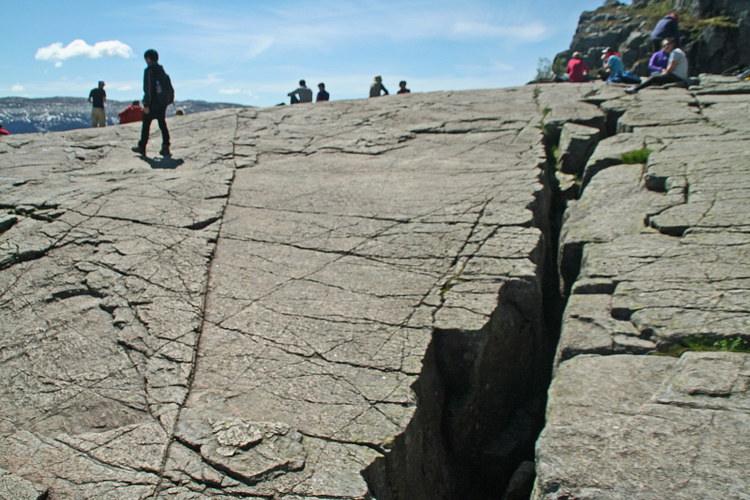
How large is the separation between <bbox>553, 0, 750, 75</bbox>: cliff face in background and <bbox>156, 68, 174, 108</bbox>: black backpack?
1274 inches

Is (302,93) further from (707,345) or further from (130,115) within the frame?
(707,345)

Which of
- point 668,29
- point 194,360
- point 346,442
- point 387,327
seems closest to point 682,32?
point 668,29

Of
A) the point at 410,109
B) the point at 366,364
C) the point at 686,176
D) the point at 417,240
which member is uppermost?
the point at 410,109

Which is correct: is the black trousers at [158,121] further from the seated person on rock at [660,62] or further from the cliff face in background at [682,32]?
the cliff face in background at [682,32]

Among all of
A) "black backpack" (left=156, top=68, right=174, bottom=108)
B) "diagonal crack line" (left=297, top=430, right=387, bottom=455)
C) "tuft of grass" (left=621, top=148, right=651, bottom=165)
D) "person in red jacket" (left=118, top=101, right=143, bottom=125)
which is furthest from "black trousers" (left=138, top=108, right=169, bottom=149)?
"diagonal crack line" (left=297, top=430, right=387, bottom=455)

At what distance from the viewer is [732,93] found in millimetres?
9586

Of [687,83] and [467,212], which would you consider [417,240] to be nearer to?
[467,212]

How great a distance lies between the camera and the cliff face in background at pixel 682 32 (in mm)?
41594

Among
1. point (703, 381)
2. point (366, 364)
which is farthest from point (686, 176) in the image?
point (366, 364)

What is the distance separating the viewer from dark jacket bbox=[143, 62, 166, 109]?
8008 mm

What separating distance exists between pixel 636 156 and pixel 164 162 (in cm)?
607

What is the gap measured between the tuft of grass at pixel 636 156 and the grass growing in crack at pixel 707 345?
11.8 feet

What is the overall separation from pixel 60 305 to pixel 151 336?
97cm

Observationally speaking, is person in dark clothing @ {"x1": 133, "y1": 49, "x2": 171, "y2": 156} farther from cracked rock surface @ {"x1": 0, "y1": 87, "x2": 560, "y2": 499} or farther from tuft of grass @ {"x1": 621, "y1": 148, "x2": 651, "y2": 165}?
tuft of grass @ {"x1": 621, "y1": 148, "x2": 651, "y2": 165}
